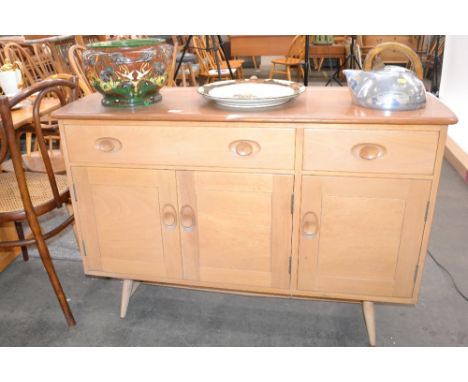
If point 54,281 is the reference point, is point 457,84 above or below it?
above

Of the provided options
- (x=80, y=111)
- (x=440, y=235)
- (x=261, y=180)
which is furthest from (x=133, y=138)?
(x=440, y=235)

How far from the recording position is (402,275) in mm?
1263

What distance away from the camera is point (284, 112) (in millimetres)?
1166

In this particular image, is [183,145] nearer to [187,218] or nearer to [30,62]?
[187,218]

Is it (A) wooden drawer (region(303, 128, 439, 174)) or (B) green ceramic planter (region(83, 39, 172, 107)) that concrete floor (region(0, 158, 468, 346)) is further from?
(B) green ceramic planter (region(83, 39, 172, 107))

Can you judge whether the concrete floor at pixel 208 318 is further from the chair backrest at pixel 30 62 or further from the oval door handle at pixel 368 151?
the chair backrest at pixel 30 62

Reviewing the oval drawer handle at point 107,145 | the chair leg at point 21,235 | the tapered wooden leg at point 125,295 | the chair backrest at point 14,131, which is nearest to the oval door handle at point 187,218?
the oval drawer handle at point 107,145

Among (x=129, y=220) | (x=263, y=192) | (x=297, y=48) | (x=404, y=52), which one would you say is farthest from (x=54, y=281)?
(x=297, y=48)

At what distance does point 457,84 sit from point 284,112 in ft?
8.84

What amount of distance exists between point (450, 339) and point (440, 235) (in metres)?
0.72

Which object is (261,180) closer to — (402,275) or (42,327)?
(402,275)

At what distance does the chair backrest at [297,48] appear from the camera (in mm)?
4941

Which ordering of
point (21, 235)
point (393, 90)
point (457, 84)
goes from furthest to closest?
point (457, 84)
point (21, 235)
point (393, 90)

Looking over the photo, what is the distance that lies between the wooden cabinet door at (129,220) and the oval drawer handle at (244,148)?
0.20 metres
